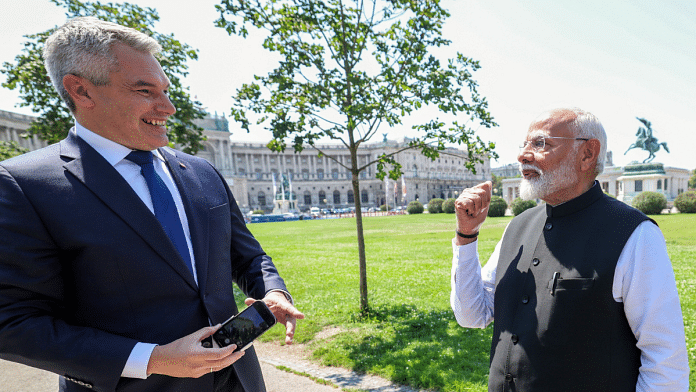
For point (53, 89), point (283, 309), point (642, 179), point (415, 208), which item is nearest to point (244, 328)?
point (283, 309)

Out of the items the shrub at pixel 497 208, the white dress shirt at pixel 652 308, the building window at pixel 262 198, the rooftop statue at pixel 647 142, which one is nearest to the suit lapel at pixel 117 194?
the white dress shirt at pixel 652 308

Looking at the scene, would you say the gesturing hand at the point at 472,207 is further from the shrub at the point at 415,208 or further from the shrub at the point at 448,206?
the shrub at the point at 415,208

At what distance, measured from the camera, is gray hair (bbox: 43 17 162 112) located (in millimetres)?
1438

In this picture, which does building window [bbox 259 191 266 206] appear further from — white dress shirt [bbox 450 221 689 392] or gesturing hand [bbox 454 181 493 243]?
white dress shirt [bbox 450 221 689 392]

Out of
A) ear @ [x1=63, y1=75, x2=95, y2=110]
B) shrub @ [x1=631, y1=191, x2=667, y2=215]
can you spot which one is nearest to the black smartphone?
ear @ [x1=63, y1=75, x2=95, y2=110]

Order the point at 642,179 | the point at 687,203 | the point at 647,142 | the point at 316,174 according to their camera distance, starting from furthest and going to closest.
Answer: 1. the point at 316,174
2. the point at 647,142
3. the point at 642,179
4. the point at 687,203

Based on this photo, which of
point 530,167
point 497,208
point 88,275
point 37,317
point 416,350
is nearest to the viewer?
point 37,317

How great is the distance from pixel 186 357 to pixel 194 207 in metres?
0.70

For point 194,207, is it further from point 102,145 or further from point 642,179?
point 642,179

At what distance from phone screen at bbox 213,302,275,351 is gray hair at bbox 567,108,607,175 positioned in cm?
180

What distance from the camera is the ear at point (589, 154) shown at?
1.92m

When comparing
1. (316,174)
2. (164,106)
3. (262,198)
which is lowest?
(164,106)

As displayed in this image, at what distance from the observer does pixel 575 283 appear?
1.70 metres

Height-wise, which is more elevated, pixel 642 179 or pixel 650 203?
pixel 642 179
